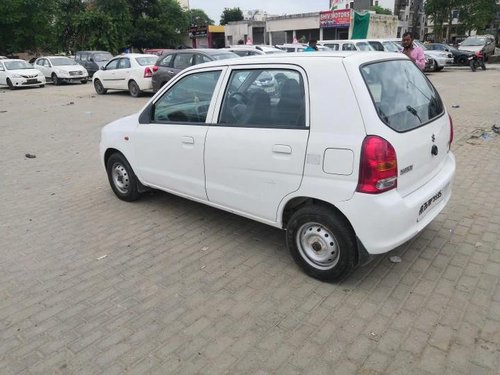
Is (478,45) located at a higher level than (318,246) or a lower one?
higher

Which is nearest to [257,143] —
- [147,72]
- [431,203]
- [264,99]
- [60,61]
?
[264,99]

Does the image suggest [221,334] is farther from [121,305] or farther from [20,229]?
[20,229]

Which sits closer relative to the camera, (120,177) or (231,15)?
(120,177)

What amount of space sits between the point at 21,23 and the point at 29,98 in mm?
25557

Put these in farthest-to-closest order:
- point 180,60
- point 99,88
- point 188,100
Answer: point 99,88
point 180,60
point 188,100

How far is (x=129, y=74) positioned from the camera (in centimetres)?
1585

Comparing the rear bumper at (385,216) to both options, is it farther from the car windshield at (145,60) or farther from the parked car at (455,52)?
the parked car at (455,52)

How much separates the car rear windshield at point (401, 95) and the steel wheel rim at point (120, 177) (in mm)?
3223

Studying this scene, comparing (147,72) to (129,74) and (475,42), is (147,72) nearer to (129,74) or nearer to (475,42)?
(129,74)

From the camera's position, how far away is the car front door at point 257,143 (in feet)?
10.6

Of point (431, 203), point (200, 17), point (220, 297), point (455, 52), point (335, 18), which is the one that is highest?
point (200, 17)

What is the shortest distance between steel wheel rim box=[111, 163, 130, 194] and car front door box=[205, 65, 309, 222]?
1.63 meters

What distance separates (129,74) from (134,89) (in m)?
0.57

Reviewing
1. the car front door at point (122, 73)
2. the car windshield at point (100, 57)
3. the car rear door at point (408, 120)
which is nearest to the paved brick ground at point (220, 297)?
the car rear door at point (408, 120)
